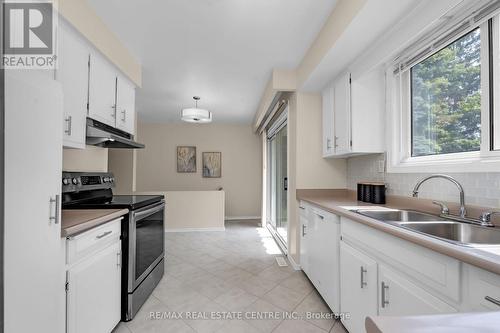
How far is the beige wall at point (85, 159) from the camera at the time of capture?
2.03 metres

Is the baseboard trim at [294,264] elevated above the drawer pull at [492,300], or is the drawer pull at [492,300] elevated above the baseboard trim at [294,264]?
the drawer pull at [492,300]

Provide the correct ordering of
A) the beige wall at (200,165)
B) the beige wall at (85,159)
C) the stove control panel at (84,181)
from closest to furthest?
1. the stove control panel at (84,181)
2. the beige wall at (85,159)
3. the beige wall at (200,165)

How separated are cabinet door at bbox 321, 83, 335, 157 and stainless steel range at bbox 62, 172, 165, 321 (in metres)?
1.92

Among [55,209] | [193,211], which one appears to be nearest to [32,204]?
[55,209]

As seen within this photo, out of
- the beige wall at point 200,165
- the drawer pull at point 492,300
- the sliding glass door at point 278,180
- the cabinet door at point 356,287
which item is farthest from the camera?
the beige wall at point 200,165

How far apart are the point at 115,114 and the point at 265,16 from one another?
1645 mm

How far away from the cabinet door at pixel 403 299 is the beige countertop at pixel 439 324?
0.62 metres

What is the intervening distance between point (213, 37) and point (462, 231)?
237cm

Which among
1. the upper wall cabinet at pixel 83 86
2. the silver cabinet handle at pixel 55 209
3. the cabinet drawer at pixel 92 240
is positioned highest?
the upper wall cabinet at pixel 83 86

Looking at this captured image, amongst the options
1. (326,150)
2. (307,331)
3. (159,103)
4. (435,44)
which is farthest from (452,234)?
(159,103)

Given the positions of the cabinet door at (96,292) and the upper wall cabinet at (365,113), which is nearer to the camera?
the cabinet door at (96,292)

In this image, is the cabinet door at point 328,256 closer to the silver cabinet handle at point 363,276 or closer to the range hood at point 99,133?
the silver cabinet handle at point 363,276

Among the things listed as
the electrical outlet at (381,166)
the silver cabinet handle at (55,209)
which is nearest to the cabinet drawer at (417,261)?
the electrical outlet at (381,166)

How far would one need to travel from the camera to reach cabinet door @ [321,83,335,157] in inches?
102
